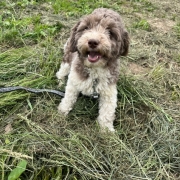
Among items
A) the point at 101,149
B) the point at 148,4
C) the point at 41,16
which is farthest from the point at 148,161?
the point at 148,4

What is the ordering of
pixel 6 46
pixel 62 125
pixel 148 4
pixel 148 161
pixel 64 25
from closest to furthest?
pixel 148 161
pixel 62 125
pixel 6 46
pixel 64 25
pixel 148 4

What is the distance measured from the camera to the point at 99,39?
332cm

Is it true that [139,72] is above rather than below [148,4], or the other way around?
below

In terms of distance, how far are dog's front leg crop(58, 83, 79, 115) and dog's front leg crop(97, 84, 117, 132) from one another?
39cm

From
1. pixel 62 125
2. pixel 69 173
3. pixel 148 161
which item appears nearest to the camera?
pixel 69 173

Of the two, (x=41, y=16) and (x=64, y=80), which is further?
(x=41, y=16)

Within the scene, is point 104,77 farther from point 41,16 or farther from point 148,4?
point 148,4

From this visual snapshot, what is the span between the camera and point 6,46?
5.13 meters

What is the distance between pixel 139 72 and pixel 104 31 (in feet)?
6.09

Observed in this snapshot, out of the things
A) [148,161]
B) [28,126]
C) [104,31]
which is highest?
[104,31]

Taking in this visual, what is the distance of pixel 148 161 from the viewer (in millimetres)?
3365

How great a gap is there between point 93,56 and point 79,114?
38.1 inches

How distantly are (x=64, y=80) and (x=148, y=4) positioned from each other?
15.3 feet

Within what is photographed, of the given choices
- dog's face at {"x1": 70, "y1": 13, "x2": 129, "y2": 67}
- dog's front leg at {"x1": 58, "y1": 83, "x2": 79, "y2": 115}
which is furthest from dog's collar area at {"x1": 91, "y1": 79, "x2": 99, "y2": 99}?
dog's face at {"x1": 70, "y1": 13, "x2": 129, "y2": 67}
